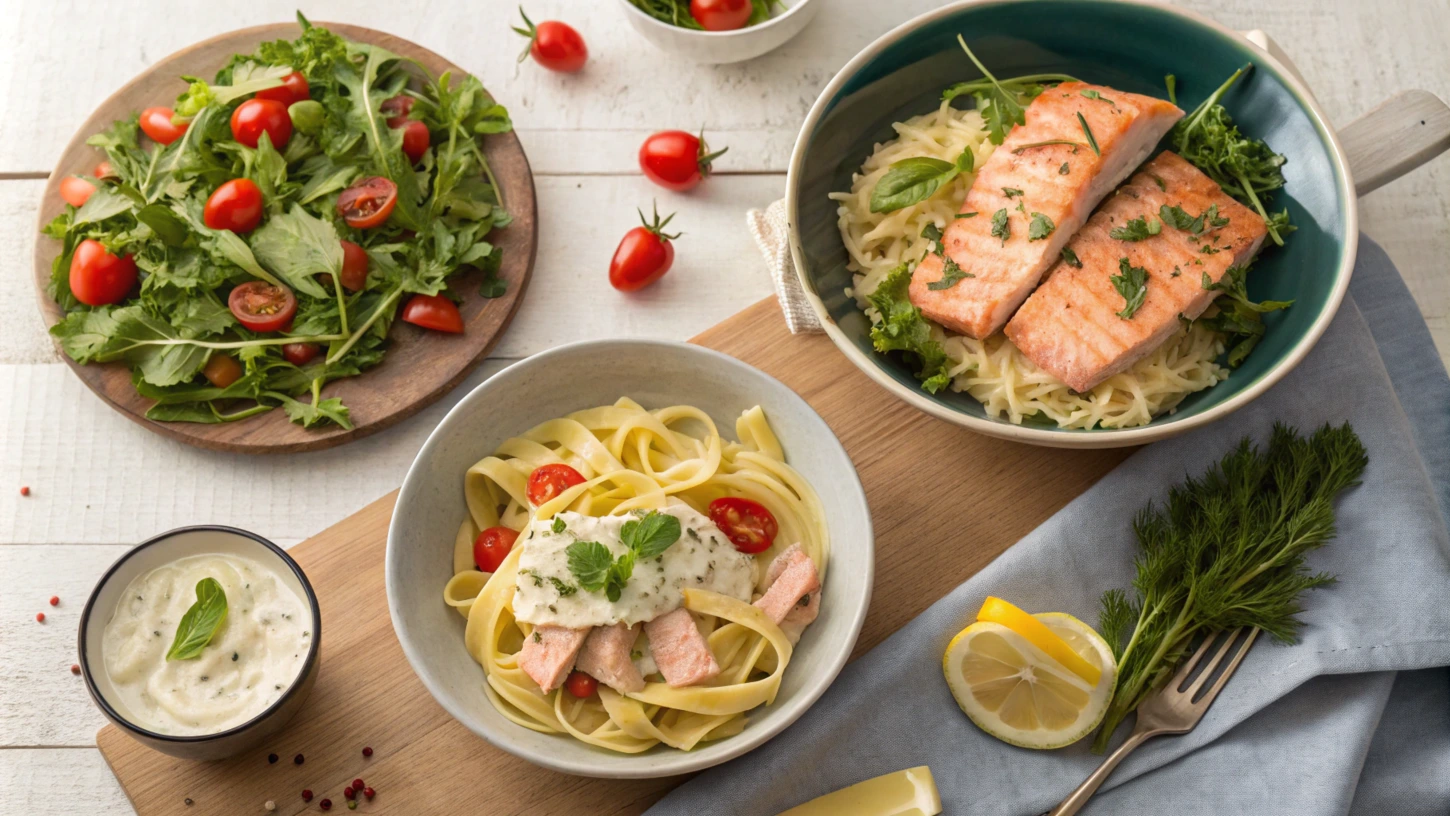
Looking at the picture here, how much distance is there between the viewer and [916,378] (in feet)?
11.5

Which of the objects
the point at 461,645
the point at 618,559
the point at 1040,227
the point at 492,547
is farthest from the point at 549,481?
the point at 1040,227

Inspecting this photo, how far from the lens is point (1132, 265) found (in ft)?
11.3

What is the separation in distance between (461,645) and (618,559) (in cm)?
61

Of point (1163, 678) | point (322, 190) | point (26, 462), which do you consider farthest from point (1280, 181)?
point (26, 462)

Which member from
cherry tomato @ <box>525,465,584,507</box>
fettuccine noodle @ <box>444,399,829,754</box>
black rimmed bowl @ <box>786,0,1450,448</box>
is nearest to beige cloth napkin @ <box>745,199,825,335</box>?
black rimmed bowl @ <box>786,0,1450,448</box>

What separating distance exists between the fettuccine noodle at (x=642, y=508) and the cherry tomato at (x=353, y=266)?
3.11 feet

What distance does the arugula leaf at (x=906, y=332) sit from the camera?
3406 millimetres

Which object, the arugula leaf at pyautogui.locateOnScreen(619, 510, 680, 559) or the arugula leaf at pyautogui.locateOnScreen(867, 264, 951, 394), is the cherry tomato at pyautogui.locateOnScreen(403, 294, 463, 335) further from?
the arugula leaf at pyautogui.locateOnScreen(867, 264, 951, 394)

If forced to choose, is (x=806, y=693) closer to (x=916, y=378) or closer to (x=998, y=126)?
(x=916, y=378)

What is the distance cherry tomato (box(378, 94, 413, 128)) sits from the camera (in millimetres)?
4066

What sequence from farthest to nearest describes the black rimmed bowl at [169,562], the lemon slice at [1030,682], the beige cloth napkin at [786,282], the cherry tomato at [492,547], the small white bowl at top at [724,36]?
the small white bowl at top at [724,36]
the beige cloth napkin at [786,282]
the cherry tomato at [492,547]
the lemon slice at [1030,682]
the black rimmed bowl at [169,562]

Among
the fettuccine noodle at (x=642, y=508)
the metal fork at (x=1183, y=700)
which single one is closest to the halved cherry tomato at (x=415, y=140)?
the fettuccine noodle at (x=642, y=508)

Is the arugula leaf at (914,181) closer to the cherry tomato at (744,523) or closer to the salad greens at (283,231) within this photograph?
the cherry tomato at (744,523)

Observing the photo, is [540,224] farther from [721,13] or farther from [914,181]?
[914,181]
